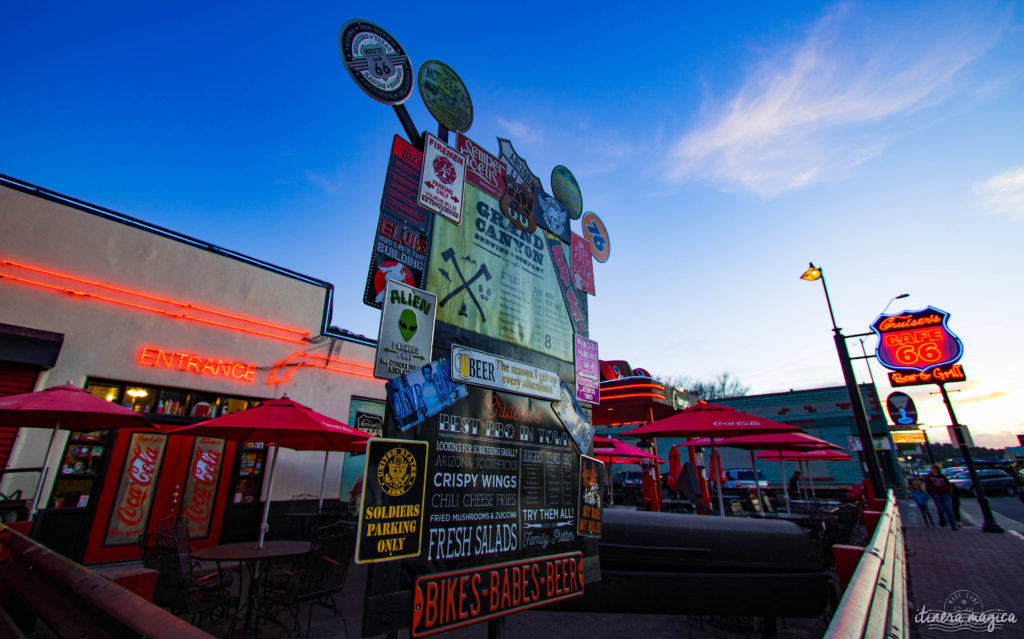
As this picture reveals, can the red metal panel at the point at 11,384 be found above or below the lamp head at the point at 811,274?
below

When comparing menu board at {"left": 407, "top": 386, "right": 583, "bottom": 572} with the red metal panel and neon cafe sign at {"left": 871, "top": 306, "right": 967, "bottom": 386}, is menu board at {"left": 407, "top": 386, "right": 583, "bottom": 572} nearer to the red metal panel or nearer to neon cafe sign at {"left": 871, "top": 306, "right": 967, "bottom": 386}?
the red metal panel

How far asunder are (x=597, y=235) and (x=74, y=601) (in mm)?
5178

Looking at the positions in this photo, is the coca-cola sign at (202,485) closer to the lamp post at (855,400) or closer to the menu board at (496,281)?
the menu board at (496,281)

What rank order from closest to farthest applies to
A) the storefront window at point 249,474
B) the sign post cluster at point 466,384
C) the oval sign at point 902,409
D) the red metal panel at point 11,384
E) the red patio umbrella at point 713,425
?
the sign post cluster at point 466,384
the red metal panel at point 11,384
the red patio umbrella at point 713,425
the storefront window at point 249,474
the oval sign at point 902,409

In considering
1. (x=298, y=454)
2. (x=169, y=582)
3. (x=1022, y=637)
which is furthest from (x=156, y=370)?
(x=1022, y=637)

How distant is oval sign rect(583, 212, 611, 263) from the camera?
17.0 ft

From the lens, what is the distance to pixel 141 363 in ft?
29.2

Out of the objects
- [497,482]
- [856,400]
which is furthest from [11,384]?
[856,400]

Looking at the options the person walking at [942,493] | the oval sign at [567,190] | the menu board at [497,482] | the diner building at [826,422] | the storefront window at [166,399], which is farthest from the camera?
the diner building at [826,422]

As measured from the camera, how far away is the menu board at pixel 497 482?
2.42 metres

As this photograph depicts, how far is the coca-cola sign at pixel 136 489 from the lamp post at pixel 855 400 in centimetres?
1705

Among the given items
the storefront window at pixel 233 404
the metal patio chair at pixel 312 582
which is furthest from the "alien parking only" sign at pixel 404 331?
the storefront window at pixel 233 404

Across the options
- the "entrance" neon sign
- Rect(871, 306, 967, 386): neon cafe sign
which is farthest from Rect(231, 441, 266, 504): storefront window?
Rect(871, 306, 967, 386): neon cafe sign

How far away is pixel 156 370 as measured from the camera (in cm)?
906
